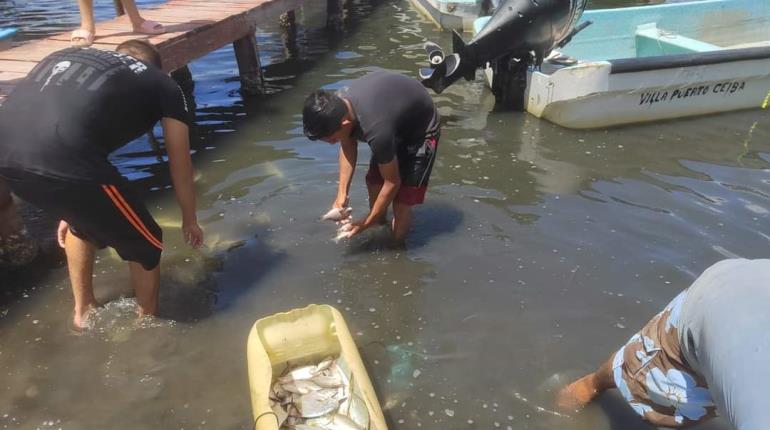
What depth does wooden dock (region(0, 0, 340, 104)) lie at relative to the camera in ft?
17.0

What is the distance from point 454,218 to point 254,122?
315 centimetres

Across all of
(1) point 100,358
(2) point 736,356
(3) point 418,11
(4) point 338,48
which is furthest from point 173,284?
(3) point 418,11

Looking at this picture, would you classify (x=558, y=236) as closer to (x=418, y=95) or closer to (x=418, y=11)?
(x=418, y=95)

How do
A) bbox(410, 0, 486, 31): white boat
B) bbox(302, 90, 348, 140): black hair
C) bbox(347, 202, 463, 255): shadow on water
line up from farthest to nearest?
bbox(410, 0, 486, 31): white boat
bbox(347, 202, 463, 255): shadow on water
bbox(302, 90, 348, 140): black hair

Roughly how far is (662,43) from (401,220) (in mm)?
5371

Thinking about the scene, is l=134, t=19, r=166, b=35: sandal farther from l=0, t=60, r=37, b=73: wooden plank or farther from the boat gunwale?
the boat gunwale

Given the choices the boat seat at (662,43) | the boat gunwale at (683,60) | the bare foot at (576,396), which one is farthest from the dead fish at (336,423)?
the boat seat at (662,43)

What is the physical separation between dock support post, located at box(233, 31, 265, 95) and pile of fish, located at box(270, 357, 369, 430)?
5525mm

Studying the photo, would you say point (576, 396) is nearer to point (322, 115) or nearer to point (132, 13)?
point (322, 115)

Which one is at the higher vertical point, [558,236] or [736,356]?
[736,356]

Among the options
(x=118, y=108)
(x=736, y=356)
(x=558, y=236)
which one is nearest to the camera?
(x=736, y=356)

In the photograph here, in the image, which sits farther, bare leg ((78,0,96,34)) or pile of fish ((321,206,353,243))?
bare leg ((78,0,96,34))

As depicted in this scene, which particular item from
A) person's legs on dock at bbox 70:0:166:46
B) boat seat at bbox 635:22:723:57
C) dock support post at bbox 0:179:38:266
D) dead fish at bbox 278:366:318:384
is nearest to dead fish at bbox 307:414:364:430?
dead fish at bbox 278:366:318:384

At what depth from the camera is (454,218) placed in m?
4.77
